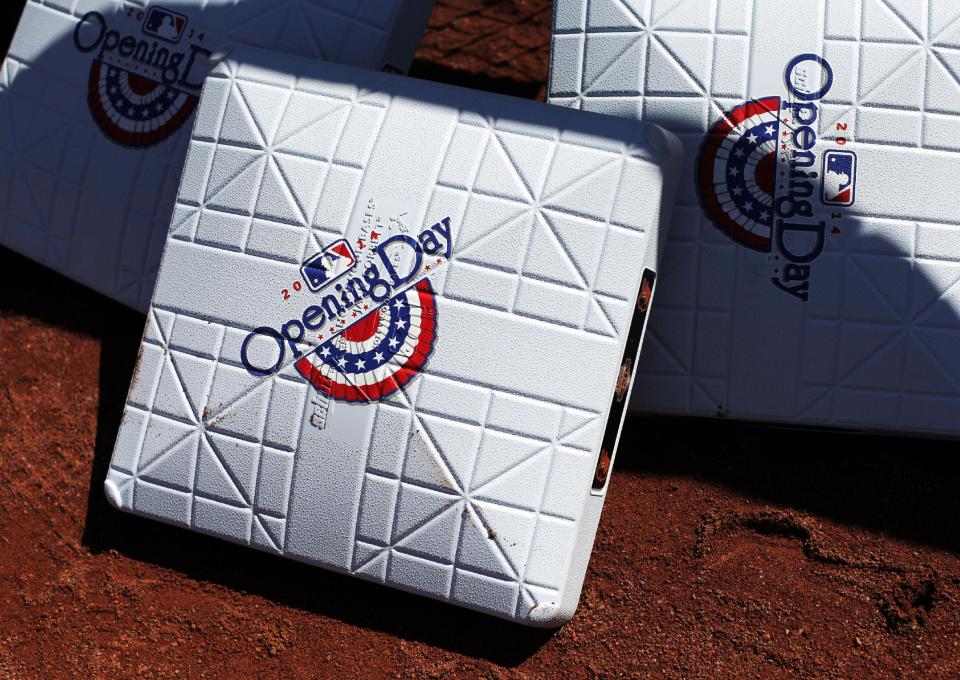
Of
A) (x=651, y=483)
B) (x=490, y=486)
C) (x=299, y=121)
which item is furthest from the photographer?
(x=651, y=483)

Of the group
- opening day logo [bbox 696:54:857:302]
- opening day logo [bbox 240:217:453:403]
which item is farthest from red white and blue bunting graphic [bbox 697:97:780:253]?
opening day logo [bbox 240:217:453:403]

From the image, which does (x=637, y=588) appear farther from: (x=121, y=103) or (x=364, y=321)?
(x=121, y=103)

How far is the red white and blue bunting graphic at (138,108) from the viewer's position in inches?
182

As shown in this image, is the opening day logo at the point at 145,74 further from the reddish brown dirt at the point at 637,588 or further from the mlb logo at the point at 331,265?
the reddish brown dirt at the point at 637,588

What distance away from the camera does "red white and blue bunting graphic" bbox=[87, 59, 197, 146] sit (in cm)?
462

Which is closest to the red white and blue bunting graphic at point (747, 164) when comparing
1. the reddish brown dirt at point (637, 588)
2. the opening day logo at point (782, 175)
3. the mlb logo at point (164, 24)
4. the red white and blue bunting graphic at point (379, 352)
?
the opening day logo at point (782, 175)

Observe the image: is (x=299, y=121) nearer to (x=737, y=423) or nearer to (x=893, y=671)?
(x=737, y=423)

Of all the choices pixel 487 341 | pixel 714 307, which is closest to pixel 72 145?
pixel 487 341

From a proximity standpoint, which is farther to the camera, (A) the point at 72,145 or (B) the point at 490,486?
(A) the point at 72,145

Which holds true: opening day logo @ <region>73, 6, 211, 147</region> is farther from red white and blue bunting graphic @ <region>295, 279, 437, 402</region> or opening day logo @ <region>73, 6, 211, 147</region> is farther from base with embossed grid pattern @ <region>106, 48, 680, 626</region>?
red white and blue bunting graphic @ <region>295, 279, 437, 402</region>

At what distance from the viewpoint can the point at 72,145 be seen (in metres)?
4.72

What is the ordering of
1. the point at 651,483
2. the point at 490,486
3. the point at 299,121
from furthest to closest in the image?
the point at 651,483 → the point at 299,121 → the point at 490,486

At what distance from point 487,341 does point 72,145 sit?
8.29 ft

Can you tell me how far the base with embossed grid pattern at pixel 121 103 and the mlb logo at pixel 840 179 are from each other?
2.15 m
